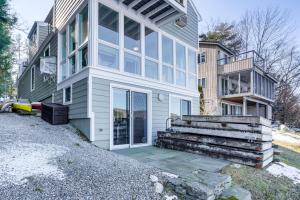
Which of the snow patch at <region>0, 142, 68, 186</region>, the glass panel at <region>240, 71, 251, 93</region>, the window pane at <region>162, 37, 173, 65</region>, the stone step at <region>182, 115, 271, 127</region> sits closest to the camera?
the snow patch at <region>0, 142, 68, 186</region>

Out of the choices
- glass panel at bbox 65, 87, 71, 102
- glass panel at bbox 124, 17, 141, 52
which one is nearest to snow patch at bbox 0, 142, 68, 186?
glass panel at bbox 65, 87, 71, 102

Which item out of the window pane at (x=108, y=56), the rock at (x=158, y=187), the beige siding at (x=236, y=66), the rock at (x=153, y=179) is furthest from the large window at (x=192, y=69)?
the rock at (x=158, y=187)

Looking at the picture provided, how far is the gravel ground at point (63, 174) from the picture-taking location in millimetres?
2828

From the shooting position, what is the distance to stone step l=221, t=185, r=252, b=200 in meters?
3.44

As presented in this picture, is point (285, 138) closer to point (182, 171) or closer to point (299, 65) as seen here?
point (182, 171)

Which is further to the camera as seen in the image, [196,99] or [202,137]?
[196,99]

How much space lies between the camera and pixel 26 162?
3555 millimetres

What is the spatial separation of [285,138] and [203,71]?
26.2 feet

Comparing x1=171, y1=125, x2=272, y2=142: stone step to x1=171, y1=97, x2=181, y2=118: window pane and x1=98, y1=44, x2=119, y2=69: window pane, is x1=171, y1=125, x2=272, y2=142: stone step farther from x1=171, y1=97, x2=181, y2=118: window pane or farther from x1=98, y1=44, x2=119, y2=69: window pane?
x1=98, y1=44, x2=119, y2=69: window pane

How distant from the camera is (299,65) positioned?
26.1 m

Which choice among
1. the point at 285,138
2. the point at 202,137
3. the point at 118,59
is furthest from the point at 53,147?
the point at 285,138

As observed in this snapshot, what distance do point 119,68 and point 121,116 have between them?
152 cm

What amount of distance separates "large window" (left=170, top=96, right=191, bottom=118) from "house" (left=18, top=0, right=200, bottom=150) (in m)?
0.04

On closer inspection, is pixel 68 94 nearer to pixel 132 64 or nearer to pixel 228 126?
pixel 132 64
